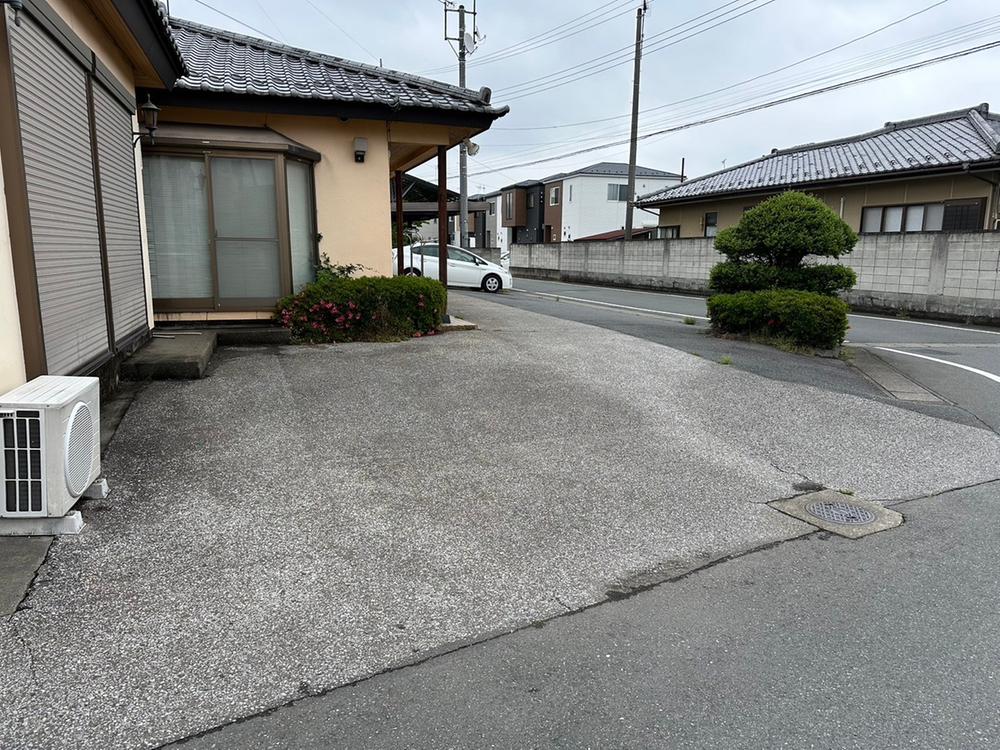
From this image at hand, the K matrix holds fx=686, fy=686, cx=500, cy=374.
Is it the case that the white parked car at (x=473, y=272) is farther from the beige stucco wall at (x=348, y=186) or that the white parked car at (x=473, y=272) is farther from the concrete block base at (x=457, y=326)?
the beige stucco wall at (x=348, y=186)

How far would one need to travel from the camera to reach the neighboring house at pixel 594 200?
4569cm

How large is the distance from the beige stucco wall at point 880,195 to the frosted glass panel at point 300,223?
48.8ft

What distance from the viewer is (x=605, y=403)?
645 cm

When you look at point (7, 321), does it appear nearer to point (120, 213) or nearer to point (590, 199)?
point (120, 213)

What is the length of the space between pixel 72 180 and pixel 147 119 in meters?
2.50

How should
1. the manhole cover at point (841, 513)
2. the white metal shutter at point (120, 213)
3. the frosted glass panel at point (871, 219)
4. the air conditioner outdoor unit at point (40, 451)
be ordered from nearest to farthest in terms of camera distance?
the air conditioner outdoor unit at point (40, 451) < the manhole cover at point (841, 513) < the white metal shutter at point (120, 213) < the frosted glass panel at point (871, 219)

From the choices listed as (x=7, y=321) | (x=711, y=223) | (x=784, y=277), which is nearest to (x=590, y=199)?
(x=711, y=223)

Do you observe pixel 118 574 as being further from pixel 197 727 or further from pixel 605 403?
pixel 605 403

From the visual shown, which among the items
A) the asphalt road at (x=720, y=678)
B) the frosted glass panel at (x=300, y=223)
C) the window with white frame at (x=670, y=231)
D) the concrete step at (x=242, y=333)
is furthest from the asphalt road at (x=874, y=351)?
the window with white frame at (x=670, y=231)

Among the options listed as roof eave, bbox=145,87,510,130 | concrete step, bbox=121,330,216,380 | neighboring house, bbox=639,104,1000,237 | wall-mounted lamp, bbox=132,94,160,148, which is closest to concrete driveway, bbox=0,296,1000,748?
concrete step, bbox=121,330,216,380

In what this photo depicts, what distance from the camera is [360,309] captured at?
8.52 metres

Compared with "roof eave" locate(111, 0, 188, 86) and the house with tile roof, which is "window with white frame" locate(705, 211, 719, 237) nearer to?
the house with tile roof

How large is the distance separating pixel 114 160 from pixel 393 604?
17.6ft

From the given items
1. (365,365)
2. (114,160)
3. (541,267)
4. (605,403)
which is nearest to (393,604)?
(605,403)
